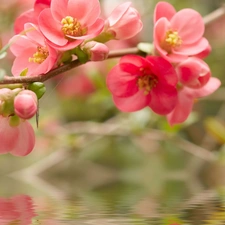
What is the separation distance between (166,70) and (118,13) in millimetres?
63

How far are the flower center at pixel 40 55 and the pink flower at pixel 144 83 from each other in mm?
66

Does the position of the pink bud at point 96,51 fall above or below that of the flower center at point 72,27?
below

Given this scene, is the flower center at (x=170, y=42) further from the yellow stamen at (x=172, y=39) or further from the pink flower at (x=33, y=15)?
the pink flower at (x=33, y=15)

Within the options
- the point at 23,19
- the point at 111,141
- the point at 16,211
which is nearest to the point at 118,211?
the point at 16,211

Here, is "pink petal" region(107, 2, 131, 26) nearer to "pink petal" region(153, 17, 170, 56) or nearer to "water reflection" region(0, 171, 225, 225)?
"pink petal" region(153, 17, 170, 56)

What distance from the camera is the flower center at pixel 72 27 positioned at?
0.48 metres

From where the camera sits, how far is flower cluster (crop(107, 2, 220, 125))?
524 mm

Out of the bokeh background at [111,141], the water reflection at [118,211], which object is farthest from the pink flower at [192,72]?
the bokeh background at [111,141]

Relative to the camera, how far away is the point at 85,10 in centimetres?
49

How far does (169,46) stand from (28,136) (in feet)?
0.48

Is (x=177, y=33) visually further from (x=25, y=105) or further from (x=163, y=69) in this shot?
(x=25, y=105)

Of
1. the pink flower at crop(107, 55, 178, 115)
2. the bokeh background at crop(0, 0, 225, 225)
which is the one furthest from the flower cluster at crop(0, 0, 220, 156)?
the bokeh background at crop(0, 0, 225, 225)

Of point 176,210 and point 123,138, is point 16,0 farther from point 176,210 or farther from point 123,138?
point 176,210

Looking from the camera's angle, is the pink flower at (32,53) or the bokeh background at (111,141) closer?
the pink flower at (32,53)
